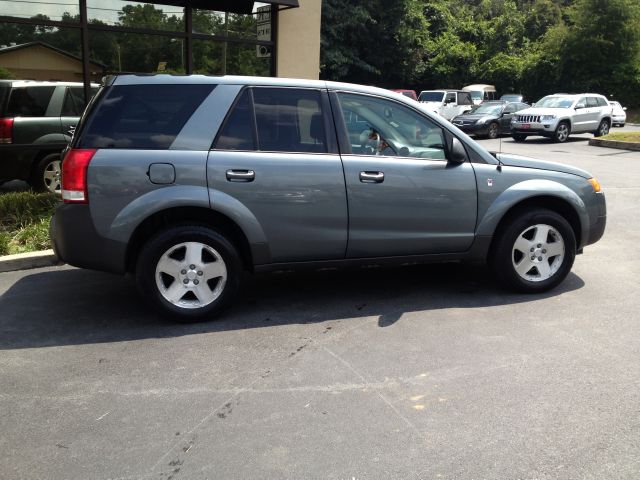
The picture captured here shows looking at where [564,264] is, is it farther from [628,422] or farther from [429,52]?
[429,52]

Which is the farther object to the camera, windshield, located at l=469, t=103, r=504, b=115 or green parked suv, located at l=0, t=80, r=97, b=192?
windshield, located at l=469, t=103, r=504, b=115

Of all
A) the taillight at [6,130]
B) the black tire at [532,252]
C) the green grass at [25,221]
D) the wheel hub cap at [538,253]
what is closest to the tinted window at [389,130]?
the black tire at [532,252]

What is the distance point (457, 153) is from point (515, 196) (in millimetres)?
650

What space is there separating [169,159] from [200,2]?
6.43 meters

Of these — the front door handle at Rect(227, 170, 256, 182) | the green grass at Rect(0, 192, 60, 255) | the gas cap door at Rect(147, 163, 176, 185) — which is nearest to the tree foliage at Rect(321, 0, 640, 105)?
the green grass at Rect(0, 192, 60, 255)

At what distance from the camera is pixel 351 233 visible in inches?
201

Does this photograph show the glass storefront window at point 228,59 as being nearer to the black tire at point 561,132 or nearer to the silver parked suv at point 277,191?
the silver parked suv at point 277,191

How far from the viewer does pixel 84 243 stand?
4688 millimetres

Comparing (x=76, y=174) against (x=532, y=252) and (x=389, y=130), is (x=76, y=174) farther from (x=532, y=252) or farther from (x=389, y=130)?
(x=532, y=252)

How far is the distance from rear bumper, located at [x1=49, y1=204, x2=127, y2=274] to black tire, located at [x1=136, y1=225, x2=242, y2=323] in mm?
177

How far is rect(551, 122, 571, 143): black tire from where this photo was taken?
22569 mm

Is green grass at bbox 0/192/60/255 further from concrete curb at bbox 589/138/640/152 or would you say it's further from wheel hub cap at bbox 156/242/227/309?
concrete curb at bbox 589/138/640/152

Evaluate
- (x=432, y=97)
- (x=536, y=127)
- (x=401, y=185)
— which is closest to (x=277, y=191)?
(x=401, y=185)

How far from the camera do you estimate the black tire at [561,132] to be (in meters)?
22.6
